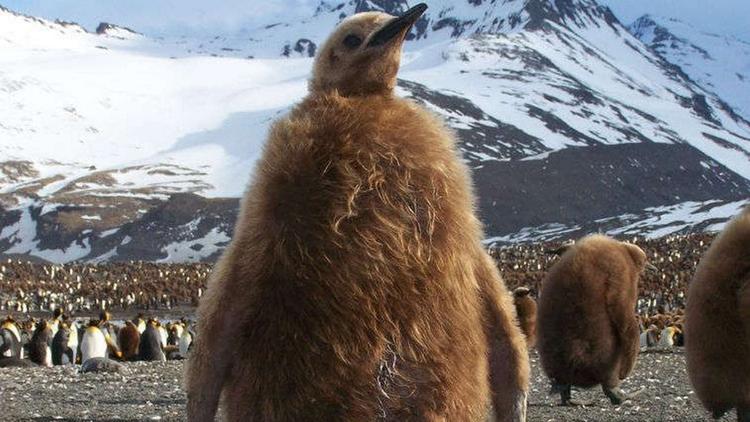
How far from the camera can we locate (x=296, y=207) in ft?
7.35

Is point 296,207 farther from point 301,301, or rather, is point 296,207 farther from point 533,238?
point 533,238

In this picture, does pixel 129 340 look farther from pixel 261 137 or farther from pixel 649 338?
pixel 261 137

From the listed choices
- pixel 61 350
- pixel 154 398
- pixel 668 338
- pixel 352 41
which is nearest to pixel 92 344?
pixel 61 350

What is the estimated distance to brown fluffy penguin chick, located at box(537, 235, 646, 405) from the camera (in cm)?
786

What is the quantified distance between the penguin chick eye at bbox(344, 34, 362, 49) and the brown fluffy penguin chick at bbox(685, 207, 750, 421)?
10.6 feet

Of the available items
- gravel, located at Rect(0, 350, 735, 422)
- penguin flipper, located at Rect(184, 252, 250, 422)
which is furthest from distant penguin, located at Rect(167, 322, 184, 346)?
penguin flipper, located at Rect(184, 252, 250, 422)

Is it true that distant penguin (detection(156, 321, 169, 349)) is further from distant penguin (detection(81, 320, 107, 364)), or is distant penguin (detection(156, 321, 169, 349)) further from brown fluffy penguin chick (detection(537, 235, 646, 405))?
brown fluffy penguin chick (detection(537, 235, 646, 405))

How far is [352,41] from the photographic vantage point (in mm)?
2498

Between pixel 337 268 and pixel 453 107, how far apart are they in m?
129

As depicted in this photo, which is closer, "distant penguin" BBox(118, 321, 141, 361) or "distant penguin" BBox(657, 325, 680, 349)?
"distant penguin" BBox(657, 325, 680, 349)

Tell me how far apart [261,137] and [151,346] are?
97.3 m

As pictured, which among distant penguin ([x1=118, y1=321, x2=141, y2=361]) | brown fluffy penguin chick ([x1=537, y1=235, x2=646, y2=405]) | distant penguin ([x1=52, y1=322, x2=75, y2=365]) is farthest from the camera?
distant penguin ([x1=118, y1=321, x2=141, y2=361])

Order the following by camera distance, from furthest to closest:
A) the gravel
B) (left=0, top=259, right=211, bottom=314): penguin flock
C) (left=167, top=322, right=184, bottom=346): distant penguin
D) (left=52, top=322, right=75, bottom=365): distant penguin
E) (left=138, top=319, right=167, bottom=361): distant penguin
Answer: (left=0, top=259, right=211, bottom=314): penguin flock → (left=167, top=322, right=184, bottom=346): distant penguin → (left=52, top=322, right=75, bottom=365): distant penguin → (left=138, top=319, right=167, bottom=361): distant penguin → the gravel

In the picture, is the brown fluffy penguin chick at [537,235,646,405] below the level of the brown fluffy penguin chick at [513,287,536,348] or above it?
above
